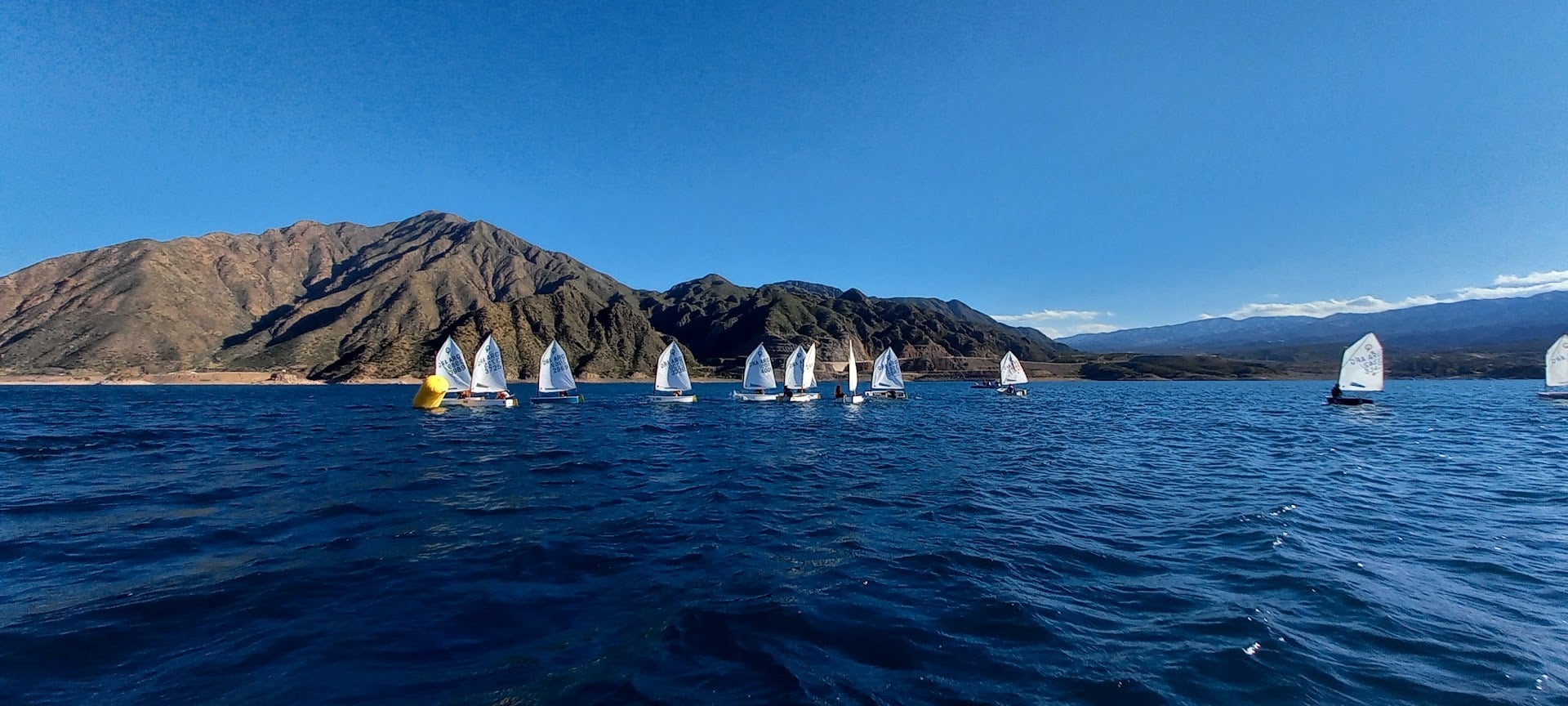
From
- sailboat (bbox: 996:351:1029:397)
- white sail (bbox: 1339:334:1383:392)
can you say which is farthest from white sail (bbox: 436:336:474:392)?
white sail (bbox: 1339:334:1383:392)

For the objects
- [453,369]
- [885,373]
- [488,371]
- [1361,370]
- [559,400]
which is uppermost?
[453,369]

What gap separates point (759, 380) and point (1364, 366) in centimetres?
6808

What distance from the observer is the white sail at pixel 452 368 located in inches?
2527

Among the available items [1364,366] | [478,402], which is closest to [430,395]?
[478,402]

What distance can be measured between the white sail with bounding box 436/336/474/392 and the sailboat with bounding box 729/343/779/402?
30.9 m

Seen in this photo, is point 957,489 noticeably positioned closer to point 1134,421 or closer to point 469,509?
point 469,509

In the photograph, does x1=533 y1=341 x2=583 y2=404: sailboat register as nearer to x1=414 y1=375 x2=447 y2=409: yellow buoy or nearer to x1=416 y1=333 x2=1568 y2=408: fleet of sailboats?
x1=416 y1=333 x2=1568 y2=408: fleet of sailboats

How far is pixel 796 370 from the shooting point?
2933 inches

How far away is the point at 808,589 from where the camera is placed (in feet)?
31.6

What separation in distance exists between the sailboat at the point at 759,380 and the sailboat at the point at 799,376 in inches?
86.5

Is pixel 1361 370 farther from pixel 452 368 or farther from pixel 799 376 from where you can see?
pixel 452 368

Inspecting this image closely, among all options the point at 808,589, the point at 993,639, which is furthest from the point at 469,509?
the point at 993,639

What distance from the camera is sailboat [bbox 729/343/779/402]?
73.6m

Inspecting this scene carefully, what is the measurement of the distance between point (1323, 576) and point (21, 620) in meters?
19.9
